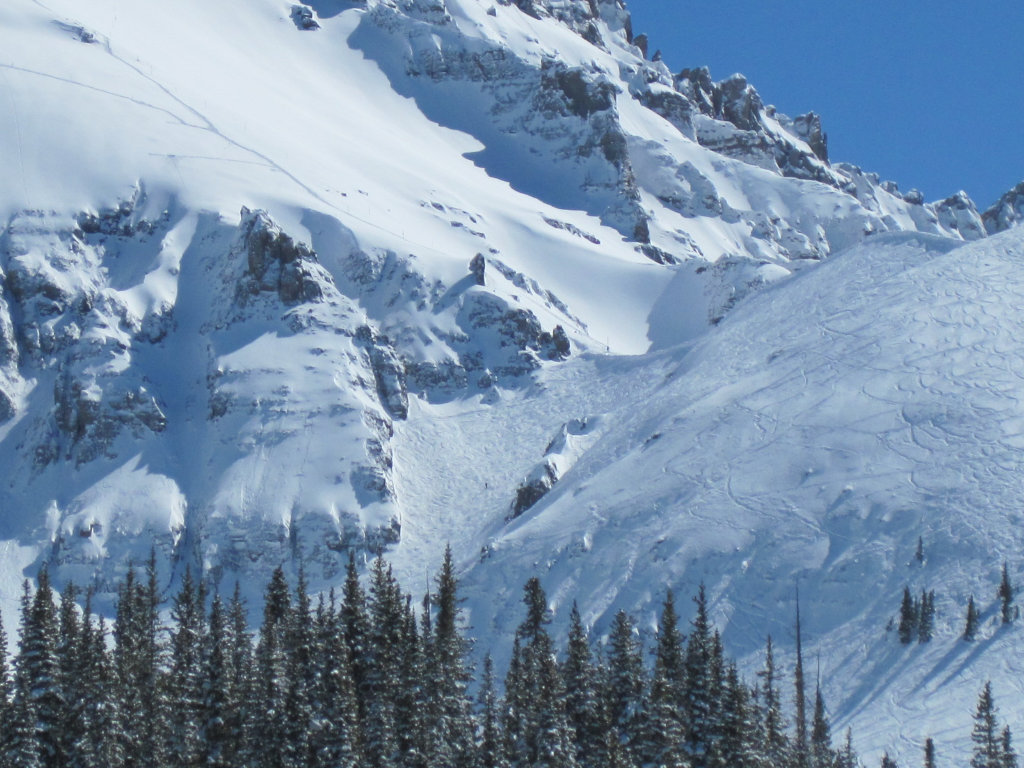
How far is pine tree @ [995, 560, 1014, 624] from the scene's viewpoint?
3999 inches

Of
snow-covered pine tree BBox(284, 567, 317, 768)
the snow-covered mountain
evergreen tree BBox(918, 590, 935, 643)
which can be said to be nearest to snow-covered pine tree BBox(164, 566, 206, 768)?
snow-covered pine tree BBox(284, 567, 317, 768)

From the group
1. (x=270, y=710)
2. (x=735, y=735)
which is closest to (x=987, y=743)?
(x=735, y=735)

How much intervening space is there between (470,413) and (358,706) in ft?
326

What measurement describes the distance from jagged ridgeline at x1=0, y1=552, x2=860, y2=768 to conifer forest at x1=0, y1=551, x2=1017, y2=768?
78mm

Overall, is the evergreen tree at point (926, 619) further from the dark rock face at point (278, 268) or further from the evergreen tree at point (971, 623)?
the dark rock face at point (278, 268)

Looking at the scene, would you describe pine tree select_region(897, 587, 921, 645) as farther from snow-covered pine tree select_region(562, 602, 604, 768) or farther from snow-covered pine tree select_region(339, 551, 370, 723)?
snow-covered pine tree select_region(339, 551, 370, 723)

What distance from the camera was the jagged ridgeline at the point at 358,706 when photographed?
198 feet

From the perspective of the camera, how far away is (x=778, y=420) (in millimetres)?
134875

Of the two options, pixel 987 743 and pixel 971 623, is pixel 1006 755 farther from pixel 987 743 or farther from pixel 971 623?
pixel 971 623

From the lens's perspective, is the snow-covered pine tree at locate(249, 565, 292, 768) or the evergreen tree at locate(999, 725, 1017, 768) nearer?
the snow-covered pine tree at locate(249, 565, 292, 768)

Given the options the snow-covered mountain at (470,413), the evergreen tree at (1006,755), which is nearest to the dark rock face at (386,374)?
the snow-covered mountain at (470,413)

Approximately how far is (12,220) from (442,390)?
164 feet

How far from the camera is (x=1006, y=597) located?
10256cm

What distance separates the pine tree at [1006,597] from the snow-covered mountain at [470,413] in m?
1.27
